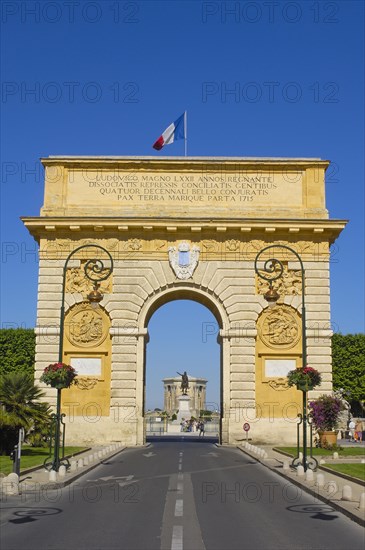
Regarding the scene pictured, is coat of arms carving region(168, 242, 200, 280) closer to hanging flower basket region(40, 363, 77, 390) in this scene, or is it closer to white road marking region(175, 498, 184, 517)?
hanging flower basket region(40, 363, 77, 390)

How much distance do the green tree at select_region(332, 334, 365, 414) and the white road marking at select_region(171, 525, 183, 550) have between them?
49.1 m

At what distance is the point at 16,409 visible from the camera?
102ft

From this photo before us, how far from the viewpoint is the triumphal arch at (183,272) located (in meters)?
39.8

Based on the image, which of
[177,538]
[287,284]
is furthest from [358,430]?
[177,538]

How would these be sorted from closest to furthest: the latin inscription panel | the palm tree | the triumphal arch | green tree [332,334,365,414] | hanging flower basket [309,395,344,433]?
the palm tree
hanging flower basket [309,395,344,433]
the triumphal arch
the latin inscription panel
green tree [332,334,365,414]

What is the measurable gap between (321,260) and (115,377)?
13185 mm

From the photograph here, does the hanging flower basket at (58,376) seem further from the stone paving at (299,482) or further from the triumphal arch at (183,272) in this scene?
the triumphal arch at (183,272)

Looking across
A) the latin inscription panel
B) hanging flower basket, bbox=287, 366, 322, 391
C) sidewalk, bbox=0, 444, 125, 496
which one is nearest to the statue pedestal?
the latin inscription panel

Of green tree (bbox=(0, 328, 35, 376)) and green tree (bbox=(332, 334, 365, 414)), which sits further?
green tree (bbox=(332, 334, 365, 414))

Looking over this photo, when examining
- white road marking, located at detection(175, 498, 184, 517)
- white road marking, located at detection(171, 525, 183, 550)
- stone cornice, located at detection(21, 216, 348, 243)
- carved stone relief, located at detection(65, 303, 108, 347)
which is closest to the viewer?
white road marking, located at detection(171, 525, 183, 550)

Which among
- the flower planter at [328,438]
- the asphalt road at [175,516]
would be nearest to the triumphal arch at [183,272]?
the flower planter at [328,438]

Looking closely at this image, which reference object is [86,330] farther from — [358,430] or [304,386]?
[358,430]

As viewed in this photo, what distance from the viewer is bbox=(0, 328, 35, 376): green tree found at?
53625mm

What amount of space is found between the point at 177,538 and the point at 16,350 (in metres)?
43.6
